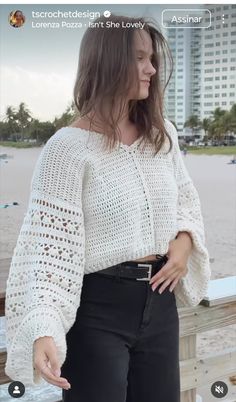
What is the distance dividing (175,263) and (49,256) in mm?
253

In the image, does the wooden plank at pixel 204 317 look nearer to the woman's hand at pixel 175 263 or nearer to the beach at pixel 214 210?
the woman's hand at pixel 175 263

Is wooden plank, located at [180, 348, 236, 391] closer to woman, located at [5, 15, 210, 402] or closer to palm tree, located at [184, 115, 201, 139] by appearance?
woman, located at [5, 15, 210, 402]

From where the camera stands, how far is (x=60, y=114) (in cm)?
130

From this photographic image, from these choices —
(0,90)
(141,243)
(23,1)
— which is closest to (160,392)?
(141,243)

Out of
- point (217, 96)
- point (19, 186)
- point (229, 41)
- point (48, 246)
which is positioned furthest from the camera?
point (19, 186)

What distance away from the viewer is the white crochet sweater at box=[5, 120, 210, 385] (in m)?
0.88

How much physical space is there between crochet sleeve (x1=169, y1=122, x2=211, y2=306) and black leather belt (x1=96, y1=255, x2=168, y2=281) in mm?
138

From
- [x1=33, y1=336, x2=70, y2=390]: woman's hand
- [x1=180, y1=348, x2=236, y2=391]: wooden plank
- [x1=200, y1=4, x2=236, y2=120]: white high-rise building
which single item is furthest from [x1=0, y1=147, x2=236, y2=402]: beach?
[x1=33, y1=336, x2=70, y2=390]: woman's hand

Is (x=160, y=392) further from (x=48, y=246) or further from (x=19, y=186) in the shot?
(x=19, y=186)

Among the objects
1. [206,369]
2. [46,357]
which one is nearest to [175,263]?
[46,357]

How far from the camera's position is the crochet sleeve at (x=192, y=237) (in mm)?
1070

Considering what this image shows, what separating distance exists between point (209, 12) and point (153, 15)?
13 cm

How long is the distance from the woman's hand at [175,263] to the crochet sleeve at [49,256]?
15 centimetres

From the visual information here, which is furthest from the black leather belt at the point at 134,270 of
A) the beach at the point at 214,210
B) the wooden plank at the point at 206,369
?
the beach at the point at 214,210
